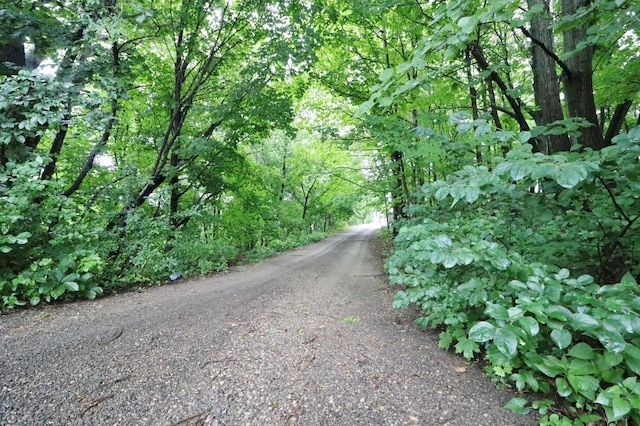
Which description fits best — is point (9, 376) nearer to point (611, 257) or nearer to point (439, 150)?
point (439, 150)

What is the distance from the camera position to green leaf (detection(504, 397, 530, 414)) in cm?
162

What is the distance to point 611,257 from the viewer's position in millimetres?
2219

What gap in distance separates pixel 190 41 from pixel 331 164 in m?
9.77

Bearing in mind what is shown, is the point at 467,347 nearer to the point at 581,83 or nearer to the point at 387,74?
the point at 387,74

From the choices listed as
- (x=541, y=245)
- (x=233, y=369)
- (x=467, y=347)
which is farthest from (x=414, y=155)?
(x=233, y=369)

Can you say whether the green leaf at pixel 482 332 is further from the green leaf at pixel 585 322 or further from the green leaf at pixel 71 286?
the green leaf at pixel 71 286

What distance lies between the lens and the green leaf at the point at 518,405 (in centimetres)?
162

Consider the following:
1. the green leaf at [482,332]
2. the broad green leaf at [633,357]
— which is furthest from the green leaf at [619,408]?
the green leaf at [482,332]

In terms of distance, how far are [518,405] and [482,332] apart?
0.67 m

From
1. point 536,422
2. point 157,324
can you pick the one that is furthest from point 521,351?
point 157,324

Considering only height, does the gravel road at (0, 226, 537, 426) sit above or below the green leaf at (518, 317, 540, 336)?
below

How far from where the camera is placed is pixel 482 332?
4.73 feet

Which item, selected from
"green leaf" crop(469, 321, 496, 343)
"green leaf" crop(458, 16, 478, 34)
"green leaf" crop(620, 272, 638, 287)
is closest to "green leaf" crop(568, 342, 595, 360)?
"green leaf" crop(620, 272, 638, 287)

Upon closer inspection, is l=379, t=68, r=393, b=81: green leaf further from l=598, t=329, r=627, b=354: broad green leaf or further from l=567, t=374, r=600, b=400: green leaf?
l=567, t=374, r=600, b=400: green leaf
